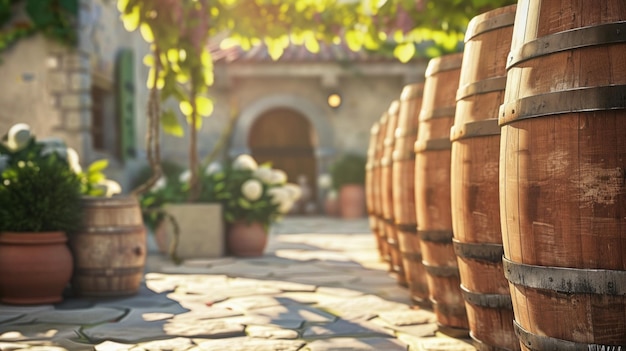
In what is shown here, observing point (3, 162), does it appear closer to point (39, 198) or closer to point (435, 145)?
point (39, 198)

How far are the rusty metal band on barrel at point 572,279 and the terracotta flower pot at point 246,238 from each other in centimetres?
469

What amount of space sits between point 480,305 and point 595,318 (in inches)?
29.0

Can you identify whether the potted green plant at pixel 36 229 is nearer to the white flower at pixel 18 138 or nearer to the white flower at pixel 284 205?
the white flower at pixel 18 138

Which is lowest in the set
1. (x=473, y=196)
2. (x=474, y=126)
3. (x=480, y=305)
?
(x=480, y=305)

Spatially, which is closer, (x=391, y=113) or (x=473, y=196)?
(x=473, y=196)

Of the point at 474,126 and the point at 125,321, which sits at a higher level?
the point at 474,126

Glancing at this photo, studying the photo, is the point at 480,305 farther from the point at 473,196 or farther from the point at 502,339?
the point at 473,196

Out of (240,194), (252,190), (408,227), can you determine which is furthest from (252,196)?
(408,227)

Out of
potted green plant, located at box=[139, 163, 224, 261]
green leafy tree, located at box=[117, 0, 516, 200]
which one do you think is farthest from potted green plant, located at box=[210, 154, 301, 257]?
green leafy tree, located at box=[117, 0, 516, 200]

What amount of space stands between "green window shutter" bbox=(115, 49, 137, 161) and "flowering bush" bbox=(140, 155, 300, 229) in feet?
12.3

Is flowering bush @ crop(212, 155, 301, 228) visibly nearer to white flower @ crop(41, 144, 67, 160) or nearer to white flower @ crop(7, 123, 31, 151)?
white flower @ crop(41, 144, 67, 160)

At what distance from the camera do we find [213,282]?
486cm

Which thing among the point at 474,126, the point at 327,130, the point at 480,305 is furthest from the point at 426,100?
the point at 327,130

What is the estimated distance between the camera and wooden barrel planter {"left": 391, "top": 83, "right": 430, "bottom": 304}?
3.76m
